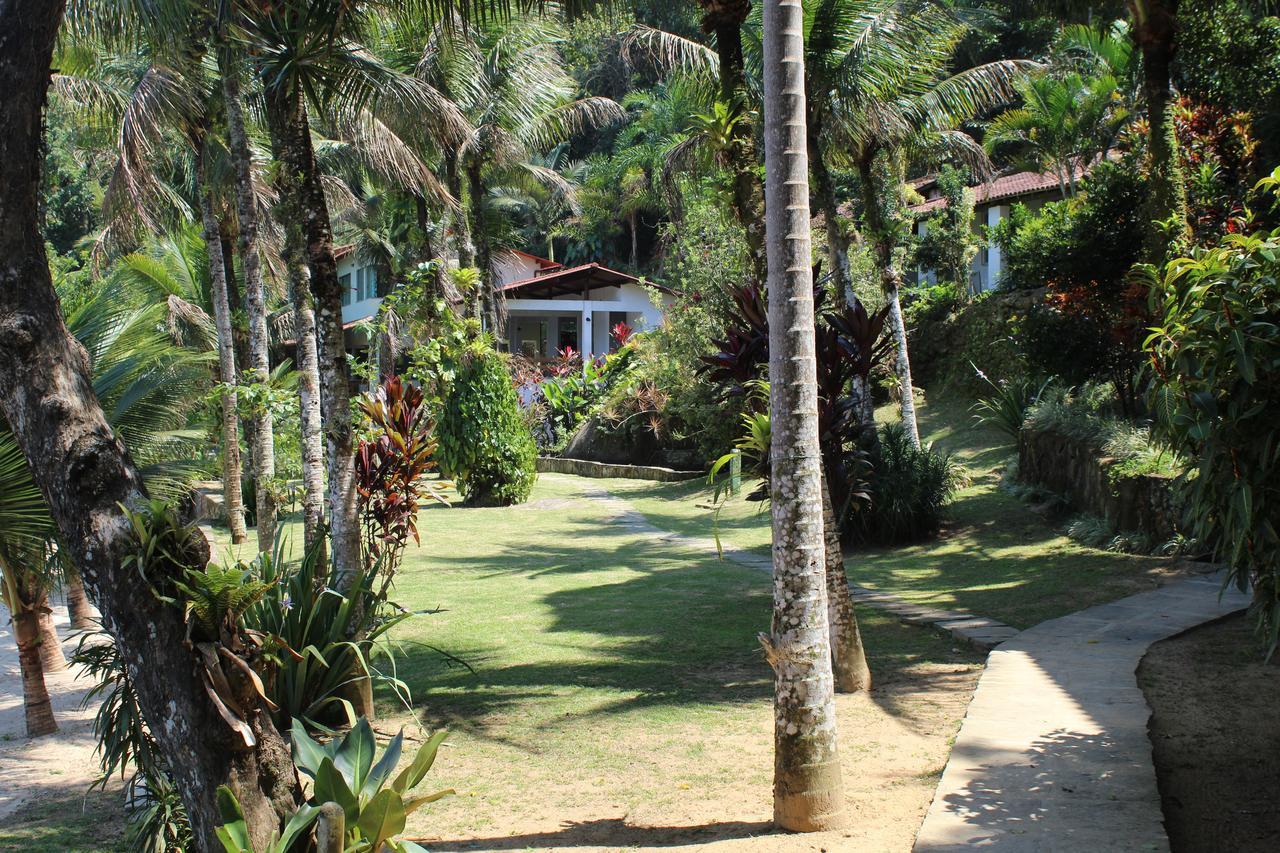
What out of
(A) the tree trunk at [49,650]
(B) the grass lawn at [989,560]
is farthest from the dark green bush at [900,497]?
(A) the tree trunk at [49,650]

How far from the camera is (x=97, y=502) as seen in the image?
427 centimetres

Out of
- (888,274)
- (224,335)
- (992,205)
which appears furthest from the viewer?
(992,205)

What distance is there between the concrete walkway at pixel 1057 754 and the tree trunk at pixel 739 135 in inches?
136

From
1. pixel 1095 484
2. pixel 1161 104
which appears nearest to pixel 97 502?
pixel 1161 104

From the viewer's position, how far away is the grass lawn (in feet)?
32.3

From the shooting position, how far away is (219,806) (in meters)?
4.07

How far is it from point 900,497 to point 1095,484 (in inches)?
→ 90.7

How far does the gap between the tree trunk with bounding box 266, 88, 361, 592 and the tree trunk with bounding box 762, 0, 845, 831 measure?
338 centimetres

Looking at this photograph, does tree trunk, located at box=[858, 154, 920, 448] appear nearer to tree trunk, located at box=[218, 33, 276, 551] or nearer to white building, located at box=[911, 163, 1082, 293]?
tree trunk, located at box=[218, 33, 276, 551]

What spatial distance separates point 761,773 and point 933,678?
7.10ft

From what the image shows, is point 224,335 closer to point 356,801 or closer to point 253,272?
point 253,272

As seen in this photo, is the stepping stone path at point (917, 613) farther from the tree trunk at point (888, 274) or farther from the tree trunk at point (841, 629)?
the tree trunk at point (888, 274)

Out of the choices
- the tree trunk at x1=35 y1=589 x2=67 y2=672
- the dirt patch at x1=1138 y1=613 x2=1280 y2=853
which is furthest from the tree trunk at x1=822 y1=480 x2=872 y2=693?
the tree trunk at x1=35 y1=589 x2=67 y2=672

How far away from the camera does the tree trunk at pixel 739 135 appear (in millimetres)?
8062
